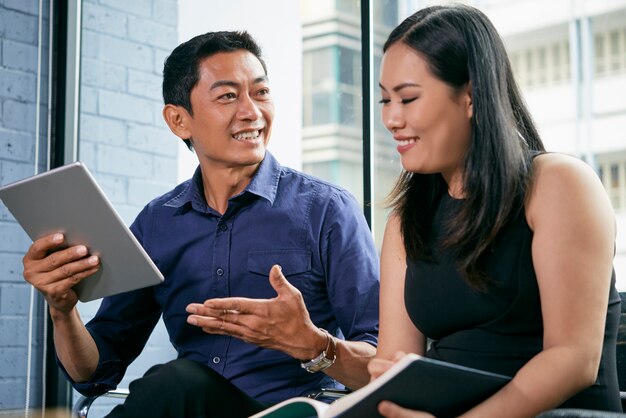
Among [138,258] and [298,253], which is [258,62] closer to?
[298,253]

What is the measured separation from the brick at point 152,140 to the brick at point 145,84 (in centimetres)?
12

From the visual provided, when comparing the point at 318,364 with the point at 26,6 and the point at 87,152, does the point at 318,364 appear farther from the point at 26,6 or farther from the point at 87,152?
the point at 26,6

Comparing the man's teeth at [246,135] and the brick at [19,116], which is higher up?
the brick at [19,116]

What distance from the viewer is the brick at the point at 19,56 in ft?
9.58

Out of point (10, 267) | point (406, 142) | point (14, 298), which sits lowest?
point (14, 298)

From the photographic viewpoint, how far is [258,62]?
78.7 inches

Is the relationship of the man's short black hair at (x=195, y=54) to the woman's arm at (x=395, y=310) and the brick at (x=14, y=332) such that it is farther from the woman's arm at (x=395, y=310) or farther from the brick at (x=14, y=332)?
the brick at (x=14, y=332)

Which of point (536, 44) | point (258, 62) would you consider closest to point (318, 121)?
point (258, 62)

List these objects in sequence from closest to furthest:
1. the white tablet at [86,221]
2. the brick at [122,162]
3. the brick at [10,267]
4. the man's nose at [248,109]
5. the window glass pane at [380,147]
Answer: the white tablet at [86,221]
the man's nose at [248,109]
the window glass pane at [380,147]
the brick at [10,267]
the brick at [122,162]

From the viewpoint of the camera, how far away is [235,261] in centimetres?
183

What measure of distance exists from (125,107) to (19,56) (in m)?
0.40

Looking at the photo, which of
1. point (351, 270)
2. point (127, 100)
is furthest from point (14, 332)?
point (351, 270)

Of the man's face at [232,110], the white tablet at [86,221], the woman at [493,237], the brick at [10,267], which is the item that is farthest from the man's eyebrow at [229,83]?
the brick at [10,267]

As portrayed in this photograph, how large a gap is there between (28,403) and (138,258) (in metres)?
1.56
